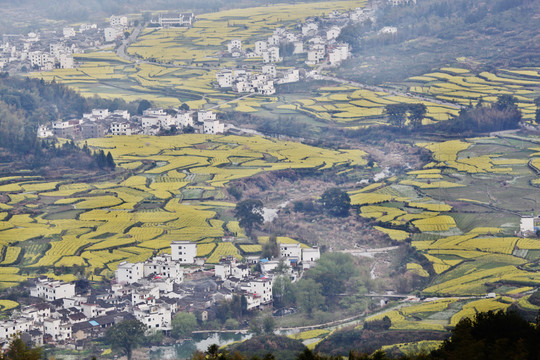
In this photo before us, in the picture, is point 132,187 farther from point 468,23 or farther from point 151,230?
point 468,23

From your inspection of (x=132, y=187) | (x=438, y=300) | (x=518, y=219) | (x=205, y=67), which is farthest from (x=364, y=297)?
(x=205, y=67)

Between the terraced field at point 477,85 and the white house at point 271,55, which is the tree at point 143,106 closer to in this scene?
the white house at point 271,55

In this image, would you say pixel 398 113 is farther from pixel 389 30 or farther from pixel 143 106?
pixel 389 30

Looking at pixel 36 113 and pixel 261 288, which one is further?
pixel 36 113

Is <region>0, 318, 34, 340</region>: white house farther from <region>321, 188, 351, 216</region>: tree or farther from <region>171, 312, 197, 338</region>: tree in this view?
<region>321, 188, 351, 216</region>: tree

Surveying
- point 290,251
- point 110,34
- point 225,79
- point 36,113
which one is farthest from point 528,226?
point 110,34

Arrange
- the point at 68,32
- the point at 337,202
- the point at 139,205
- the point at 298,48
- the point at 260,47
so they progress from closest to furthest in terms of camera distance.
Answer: the point at 337,202 < the point at 139,205 < the point at 298,48 < the point at 260,47 < the point at 68,32

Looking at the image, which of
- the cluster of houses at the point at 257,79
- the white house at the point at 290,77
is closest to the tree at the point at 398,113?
the cluster of houses at the point at 257,79
